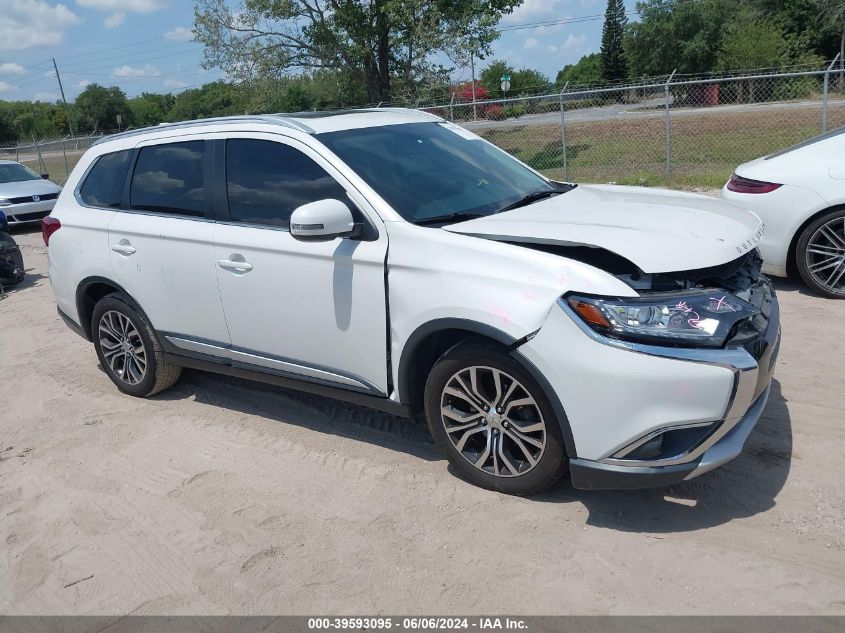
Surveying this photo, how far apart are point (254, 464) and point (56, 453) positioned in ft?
4.59

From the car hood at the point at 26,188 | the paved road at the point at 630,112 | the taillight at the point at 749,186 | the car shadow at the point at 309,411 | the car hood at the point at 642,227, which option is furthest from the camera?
the paved road at the point at 630,112

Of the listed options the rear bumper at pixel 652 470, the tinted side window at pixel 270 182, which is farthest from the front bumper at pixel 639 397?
the tinted side window at pixel 270 182

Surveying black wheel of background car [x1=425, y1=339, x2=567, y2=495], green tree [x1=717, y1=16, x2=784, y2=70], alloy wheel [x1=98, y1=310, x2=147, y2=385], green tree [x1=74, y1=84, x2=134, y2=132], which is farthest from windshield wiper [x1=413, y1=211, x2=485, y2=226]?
green tree [x1=74, y1=84, x2=134, y2=132]

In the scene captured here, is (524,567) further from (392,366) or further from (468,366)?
(392,366)

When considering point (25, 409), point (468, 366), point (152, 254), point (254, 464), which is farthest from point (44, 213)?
point (468, 366)

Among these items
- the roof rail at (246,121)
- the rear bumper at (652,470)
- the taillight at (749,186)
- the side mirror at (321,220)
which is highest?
the roof rail at (246,121)

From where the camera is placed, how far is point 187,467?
4.49 metres

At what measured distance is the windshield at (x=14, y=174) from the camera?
55.2 ft

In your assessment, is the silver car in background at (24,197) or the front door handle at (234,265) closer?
the front door handle at (234,265)

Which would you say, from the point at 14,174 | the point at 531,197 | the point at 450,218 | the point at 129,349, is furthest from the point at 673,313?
the point at 14,174

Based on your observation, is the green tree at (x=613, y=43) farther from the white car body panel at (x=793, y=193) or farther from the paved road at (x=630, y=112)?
the white car body panel at (x=793, y=193)

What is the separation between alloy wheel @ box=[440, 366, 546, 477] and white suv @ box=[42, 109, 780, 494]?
11 mm

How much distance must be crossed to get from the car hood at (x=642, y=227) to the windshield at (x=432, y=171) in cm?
23

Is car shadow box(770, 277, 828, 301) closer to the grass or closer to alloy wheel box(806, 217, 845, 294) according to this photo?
alloy wheel box(806, 217, 845, 294)
